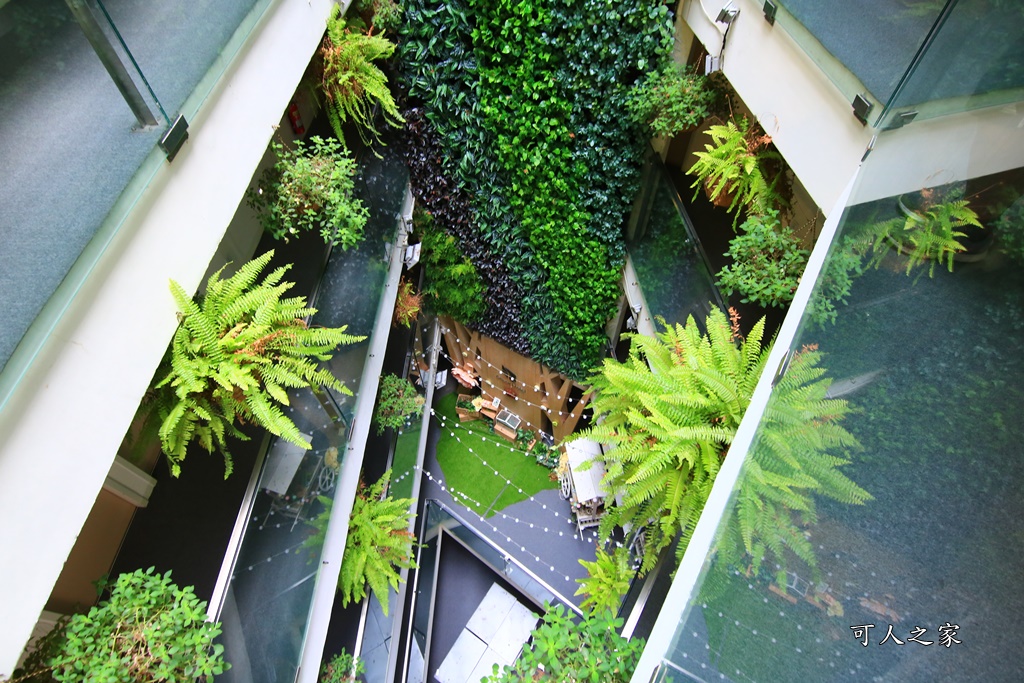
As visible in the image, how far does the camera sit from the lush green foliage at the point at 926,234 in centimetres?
329

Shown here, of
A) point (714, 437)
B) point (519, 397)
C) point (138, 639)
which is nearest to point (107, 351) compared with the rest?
point (138, 639)

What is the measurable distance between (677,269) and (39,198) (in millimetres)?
5313

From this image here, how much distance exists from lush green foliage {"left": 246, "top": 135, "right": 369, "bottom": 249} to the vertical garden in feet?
5.85

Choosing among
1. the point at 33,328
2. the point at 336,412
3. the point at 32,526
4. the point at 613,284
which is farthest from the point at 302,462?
the point at 613,284

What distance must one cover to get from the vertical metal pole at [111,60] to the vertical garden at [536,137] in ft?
10.7

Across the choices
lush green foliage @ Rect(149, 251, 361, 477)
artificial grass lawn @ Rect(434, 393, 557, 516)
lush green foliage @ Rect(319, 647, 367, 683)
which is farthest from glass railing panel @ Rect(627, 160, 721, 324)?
lush green foliage @ Rect(319, 647, 367, 683)

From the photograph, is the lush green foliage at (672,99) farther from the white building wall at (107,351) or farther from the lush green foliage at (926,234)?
the white building wall at (107,351)

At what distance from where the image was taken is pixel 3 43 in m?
2.32

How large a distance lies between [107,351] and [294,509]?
2.17 m

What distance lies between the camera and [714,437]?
3.70 meters

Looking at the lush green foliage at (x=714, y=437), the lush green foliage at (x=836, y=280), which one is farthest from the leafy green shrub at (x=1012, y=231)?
the lush green foliage at (x=714, y=437)

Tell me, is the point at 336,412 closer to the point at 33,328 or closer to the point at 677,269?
the point at 33,328

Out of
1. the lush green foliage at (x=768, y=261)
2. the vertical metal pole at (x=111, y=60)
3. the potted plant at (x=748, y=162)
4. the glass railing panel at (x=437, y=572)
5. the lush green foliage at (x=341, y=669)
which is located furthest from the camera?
the glass railing panel at (x=437, y=572)

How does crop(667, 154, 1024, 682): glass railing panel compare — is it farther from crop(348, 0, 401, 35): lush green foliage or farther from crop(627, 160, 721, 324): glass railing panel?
crop(348, 0, 401, 35): lush green foliage
